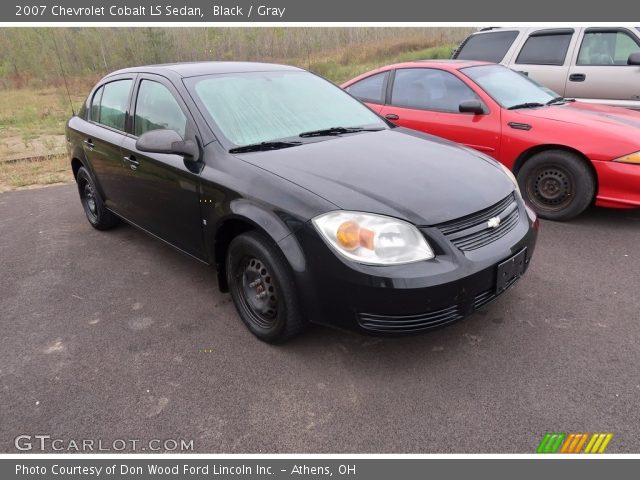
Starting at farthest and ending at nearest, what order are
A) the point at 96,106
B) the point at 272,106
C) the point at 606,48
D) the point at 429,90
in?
the point at 606,48 < the point at 429,90 < the point at 96,106 < the point at 272,106

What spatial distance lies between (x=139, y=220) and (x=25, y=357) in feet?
4.42

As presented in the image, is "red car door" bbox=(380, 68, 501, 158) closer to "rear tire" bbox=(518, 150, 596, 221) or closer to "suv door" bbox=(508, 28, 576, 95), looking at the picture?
"rear tire" bbox=(518, 150, 596, 221)

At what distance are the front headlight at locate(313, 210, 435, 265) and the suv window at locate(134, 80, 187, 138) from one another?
55.0 inches

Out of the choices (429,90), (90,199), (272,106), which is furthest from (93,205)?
(429,90)

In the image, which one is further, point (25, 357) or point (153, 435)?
point (25, 357)

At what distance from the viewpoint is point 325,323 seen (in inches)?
95.8

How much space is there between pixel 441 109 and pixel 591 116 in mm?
1417

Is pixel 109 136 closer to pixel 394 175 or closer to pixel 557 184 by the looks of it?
pixel 394 175

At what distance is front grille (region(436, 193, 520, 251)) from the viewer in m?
2.32

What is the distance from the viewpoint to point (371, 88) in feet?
18.3

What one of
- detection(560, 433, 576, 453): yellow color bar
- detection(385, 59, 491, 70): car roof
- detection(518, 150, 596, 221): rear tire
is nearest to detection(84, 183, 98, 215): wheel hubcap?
detection(385, 59, 491, 70): car roof

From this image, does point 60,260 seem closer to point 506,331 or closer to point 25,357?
point 25,357

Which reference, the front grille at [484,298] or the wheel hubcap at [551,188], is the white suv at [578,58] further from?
the front grille at [484,298]

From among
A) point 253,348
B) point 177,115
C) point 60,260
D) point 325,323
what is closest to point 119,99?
point 177,115
